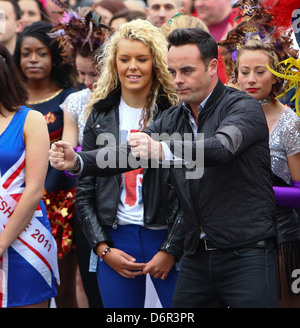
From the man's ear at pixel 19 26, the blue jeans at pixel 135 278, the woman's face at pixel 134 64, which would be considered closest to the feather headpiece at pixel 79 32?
the woman's face at pixel 134 64

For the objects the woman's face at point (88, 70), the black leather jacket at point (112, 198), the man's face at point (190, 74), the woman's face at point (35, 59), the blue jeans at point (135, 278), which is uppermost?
the woman's face at point (35, 59)

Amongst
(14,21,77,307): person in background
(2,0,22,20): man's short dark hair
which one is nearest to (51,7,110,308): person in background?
(14,21,77,307): person in background

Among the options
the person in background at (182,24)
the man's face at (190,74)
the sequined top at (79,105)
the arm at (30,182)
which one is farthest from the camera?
the sequined top at (79,105)

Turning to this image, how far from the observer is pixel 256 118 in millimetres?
3250

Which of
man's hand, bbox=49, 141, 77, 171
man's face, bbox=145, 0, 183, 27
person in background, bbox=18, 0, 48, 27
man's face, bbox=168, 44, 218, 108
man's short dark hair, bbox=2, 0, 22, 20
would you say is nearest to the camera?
man's hand, bbox=49, 141, 77, 171

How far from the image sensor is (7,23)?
Answer: 20.5 feet

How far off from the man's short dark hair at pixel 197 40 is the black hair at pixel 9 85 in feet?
3.26

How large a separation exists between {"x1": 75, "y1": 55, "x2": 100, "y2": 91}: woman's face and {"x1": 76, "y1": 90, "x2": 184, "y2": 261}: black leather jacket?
2.50ft

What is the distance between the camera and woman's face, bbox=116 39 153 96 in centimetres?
425

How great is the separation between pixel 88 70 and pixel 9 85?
4.32 ft

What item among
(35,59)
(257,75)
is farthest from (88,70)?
(257,75)

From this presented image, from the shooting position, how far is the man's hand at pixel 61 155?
314cm

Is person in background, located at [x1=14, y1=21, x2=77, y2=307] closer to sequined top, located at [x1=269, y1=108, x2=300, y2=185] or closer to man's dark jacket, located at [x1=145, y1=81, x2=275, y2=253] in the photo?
sequined top, located at [x1=269, y1=108, x2=300, y2=185]

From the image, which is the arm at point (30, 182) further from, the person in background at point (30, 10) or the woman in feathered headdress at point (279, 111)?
the person in background at point (30, 10)
